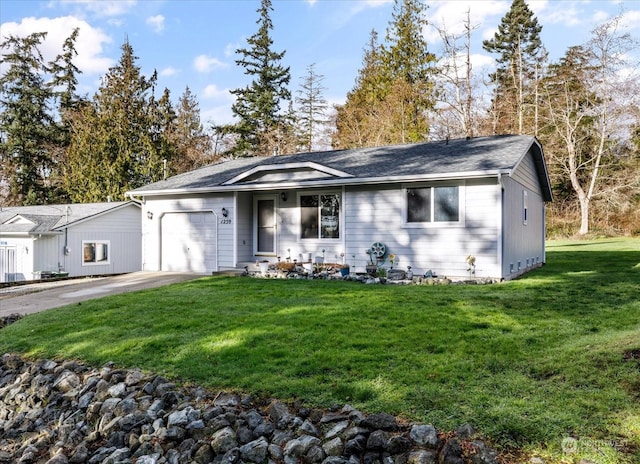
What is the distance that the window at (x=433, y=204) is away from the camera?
405 inches

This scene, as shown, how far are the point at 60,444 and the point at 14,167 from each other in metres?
32.5

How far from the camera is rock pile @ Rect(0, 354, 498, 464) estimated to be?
122 inches

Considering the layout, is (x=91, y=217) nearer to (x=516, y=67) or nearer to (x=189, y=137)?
(x=189, y=137)

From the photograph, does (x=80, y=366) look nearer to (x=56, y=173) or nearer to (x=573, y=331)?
(x=573, y=331)

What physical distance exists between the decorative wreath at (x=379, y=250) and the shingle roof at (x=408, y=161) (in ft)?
5.23

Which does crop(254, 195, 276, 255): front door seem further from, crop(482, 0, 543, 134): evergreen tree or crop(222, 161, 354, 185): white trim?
crop(482, 0, 543, 134): evergreen tree

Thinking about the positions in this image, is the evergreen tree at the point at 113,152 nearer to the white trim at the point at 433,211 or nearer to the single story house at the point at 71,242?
the single story house at the point at 71,242

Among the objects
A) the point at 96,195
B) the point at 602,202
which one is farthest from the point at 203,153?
the point at 602,202

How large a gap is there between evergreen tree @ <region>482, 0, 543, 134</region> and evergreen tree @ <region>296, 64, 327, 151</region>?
12.2 m

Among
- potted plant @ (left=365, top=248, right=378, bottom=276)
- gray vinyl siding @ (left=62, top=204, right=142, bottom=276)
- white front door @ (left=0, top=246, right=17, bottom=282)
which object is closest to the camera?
potted plant @ (left=365, top=248, right=378, bottom=276)

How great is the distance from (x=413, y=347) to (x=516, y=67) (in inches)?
1297

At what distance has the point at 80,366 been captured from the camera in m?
5.65

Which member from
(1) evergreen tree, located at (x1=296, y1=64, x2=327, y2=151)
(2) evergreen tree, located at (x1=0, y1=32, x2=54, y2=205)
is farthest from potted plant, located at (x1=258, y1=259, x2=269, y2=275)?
(2) evergreen tree, located at (x1=0, y1=32, x2=54, y2=205)

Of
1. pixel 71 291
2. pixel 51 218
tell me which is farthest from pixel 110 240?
pixel 71 291
